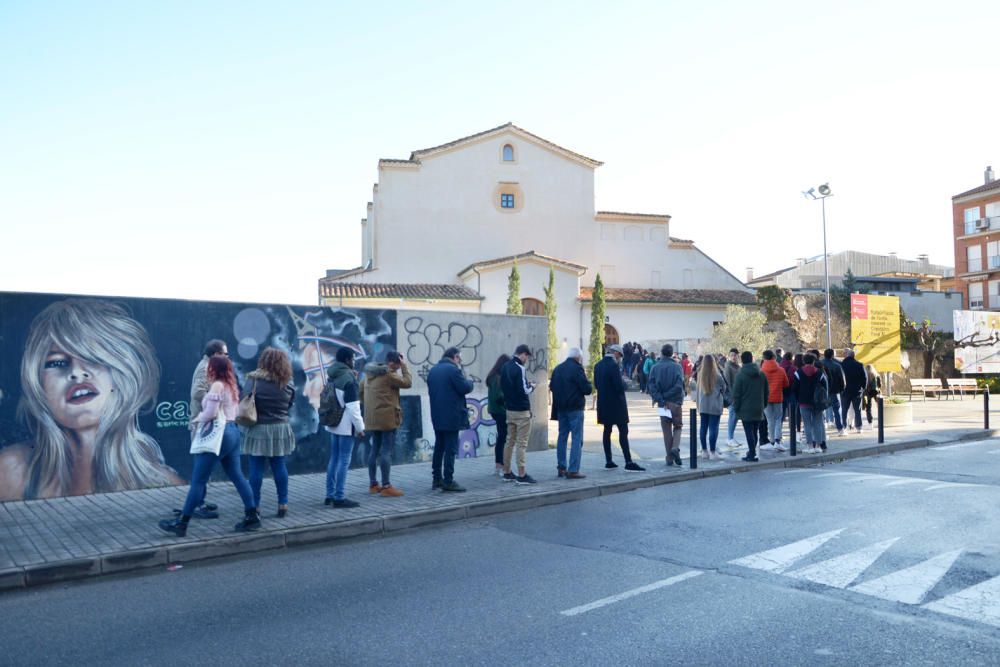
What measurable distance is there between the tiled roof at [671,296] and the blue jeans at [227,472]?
3280cm

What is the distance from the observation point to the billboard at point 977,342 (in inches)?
1373

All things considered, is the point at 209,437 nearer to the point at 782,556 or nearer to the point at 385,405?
the point at 385,405

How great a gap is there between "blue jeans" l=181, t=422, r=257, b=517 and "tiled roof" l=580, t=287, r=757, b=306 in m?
32.8

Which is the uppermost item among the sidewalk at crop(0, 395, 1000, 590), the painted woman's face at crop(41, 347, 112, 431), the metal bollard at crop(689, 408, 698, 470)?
the painted woman's face at crop(41, 347, 112, 431)

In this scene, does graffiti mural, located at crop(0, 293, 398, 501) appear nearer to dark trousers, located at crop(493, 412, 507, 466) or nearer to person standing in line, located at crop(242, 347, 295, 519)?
person standing in line, located at crop(242, 347, 295, 519)

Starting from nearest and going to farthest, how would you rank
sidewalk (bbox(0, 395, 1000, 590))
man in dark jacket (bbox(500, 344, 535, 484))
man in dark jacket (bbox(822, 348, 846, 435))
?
sidewalk (bbox(0, 395, 1000, 590)) < man in dark jacket (bbox(500, 344, 535, 484)) < man in dark jacket (bbox(822, 348, 846, 435))

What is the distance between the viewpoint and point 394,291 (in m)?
38.0

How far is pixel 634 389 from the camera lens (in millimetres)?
36094

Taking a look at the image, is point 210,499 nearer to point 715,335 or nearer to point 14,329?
point 14,329

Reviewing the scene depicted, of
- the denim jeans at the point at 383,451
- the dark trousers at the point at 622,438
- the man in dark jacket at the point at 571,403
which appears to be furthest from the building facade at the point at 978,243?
the denim jeans at the point at 383,451

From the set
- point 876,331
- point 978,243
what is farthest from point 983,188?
point 876,331

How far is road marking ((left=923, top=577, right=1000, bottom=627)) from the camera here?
5008mm

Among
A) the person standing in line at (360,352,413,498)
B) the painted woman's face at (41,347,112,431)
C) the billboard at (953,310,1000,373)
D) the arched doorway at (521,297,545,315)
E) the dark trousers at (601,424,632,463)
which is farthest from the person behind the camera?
the arched doorway at (521,297,545,315)

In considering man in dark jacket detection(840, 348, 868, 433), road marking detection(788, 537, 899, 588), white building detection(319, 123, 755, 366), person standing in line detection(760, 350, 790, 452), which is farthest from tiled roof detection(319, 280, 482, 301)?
road marking detection(788, 537, 899, 588)
